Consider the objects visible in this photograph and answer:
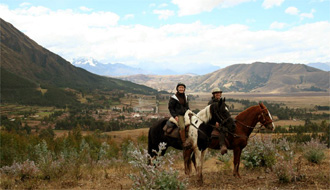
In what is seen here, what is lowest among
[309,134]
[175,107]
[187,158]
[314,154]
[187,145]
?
[309,134]

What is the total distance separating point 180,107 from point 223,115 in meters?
1.67

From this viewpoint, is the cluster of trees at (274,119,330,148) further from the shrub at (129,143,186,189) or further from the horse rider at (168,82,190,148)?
the shrub at (129,143,186,189)

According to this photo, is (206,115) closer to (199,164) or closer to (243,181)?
(199,164)

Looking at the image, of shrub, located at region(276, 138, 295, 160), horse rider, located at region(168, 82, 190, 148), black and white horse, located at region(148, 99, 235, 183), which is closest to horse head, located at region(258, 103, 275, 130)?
shrub, located at region(276, 138, 295, 160)

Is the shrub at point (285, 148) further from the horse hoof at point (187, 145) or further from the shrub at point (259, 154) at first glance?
the horse hoof at point (187, 145)

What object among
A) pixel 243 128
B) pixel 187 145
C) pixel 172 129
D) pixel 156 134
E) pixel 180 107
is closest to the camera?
pixel 187 145

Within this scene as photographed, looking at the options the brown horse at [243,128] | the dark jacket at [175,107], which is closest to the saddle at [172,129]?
the dark jacket at [175,107]

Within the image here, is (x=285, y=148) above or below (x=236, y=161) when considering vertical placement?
below

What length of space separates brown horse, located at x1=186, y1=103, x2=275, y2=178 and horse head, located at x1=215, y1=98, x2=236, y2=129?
76 centimetres

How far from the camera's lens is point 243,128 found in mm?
9852

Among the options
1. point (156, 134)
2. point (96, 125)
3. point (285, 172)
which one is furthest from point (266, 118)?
point (96, 125)

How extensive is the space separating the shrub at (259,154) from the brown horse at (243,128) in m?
1.39

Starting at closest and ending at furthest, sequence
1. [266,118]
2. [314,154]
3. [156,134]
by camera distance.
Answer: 1. [266,118]
2. [156,134]
3. [314,154]

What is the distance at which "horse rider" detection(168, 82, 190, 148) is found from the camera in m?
8.75
